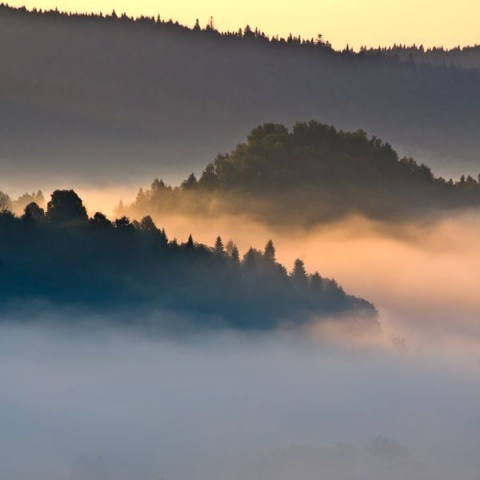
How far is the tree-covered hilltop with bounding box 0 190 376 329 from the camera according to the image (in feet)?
536

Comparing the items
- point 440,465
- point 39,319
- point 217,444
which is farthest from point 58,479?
point 440,465

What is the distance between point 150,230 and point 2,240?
28570 mm

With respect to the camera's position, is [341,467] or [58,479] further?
[341,467]

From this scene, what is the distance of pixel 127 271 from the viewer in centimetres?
17588

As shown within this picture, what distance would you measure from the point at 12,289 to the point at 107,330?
21.7 metres

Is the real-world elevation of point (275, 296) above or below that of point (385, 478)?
above

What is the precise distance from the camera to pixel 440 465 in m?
192

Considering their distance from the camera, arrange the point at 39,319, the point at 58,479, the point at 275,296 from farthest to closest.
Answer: the point at 275,296
the point at 39,319
the point at 58,479

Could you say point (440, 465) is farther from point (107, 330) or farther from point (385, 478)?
point (107, 330)

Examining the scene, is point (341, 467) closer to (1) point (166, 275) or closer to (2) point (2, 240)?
(1) point (166, 275)

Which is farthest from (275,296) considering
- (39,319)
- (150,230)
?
(39,319)

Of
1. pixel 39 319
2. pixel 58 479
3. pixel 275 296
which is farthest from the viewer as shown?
pixel 275 296

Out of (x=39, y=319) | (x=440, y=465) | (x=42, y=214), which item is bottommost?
(x=440, y=465)

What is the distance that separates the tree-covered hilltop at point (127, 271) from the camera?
6427 inches
